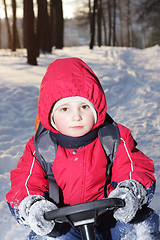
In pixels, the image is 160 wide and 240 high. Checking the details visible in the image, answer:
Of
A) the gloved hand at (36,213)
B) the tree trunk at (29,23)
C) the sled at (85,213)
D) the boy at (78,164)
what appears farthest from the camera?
the tree trunk at (29,23)

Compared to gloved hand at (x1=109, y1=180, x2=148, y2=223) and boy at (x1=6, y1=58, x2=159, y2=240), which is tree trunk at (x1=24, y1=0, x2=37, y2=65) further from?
gloved hand at (x1=109, y1=180, x2=148, y2=223)

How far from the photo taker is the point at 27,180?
6.06ft

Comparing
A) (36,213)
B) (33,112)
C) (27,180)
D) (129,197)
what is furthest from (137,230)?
(33,112)

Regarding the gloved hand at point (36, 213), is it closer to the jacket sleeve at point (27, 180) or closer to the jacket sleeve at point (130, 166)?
the jacket sleeve at point (27, 180)

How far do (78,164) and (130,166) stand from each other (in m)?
0.35

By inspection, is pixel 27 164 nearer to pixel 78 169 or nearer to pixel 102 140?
pixel 78 169

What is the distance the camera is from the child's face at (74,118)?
5.66 ft

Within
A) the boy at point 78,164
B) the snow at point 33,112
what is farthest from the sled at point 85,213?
the snow at point 33,112

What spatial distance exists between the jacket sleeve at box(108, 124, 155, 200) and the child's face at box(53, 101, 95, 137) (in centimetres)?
29

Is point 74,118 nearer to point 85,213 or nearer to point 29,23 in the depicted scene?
point 85,213

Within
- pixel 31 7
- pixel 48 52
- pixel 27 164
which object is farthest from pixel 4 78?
pixel 48 52

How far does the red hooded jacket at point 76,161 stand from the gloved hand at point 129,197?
0.07 m

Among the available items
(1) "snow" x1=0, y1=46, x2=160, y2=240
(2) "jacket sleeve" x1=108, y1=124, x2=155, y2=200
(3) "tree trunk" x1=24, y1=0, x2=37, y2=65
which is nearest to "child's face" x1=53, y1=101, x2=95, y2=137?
A: (2) "jacket sleeve" x1=108, y1=124, x2=155, y2=200

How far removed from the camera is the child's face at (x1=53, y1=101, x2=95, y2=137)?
1.72 metres
